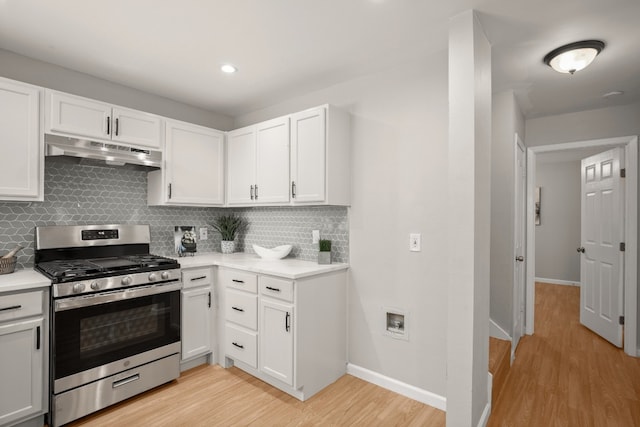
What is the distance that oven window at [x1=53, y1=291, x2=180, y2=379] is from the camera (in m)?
2.12

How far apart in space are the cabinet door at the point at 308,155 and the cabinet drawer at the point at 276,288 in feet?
2.40

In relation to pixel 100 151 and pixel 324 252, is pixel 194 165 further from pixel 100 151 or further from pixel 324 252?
pixel 324 252

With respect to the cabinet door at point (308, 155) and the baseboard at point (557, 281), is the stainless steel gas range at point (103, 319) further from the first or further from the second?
the baseboard at point (557, 281)

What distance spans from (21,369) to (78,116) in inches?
70.7

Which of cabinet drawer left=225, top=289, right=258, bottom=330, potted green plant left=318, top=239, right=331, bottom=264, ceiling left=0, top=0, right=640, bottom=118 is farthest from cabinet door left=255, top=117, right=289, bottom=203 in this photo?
cabinet drawer left=225, top=289, right=258, bottom=330

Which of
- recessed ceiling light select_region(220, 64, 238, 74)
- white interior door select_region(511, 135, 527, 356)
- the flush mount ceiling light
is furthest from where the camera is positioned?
white interior door select_region(511, 135, 527, 356)

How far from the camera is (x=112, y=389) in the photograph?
90.4 inches

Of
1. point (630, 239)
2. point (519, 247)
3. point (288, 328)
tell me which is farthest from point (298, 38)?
point (630, 239)

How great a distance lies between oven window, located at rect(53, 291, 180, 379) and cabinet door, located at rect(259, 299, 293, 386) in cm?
76

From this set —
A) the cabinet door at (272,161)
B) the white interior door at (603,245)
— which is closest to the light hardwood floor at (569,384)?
the white interior door at (603,245)

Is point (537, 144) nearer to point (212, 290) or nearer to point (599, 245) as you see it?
point (599, 245)

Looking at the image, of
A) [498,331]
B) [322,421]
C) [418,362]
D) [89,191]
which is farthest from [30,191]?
[498,331]

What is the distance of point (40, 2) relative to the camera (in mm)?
1853

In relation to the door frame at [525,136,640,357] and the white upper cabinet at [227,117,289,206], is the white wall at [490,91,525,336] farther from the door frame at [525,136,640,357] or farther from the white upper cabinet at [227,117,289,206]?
the white upper cabinet at [227,117,289,206]
